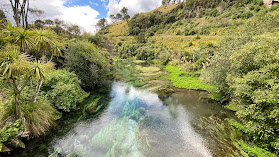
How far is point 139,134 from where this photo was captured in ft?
42.2

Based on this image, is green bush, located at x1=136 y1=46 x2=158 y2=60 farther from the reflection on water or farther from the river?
the reflection on water

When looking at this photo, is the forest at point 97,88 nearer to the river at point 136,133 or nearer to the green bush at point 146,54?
the river at point 136,133

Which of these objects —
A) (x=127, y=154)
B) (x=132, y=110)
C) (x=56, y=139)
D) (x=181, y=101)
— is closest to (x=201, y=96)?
(x=181, y=101)

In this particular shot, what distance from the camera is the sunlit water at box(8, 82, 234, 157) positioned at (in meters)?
10.7

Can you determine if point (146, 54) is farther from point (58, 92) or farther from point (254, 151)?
point (254, 151)

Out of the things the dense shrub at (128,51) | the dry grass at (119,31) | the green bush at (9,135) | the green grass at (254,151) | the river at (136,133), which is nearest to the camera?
the green bush at (9,135)

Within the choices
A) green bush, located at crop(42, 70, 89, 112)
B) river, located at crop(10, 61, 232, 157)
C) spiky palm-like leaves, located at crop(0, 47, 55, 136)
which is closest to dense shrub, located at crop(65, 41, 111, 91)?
green bush, located at crop(42, 70, 89, 112)

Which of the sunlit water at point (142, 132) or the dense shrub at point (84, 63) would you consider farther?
the dense shrub at point (84, 63)

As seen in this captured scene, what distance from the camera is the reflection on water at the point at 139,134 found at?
10703 mm

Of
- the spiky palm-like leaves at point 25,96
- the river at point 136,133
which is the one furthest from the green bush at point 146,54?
the spiky palm-like leaves at point 25,96

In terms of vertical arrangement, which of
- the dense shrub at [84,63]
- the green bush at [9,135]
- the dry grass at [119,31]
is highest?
the dry grass at [119,31]

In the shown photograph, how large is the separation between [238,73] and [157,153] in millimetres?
11419

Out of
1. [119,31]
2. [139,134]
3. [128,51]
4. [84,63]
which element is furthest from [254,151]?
[119,31]

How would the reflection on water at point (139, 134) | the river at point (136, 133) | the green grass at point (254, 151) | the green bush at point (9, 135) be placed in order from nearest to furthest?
the green bush at point (9, 135) → the green grass at point (254, 151) → the river at point (136, 133) → the reflection on water at point (139, 134)
